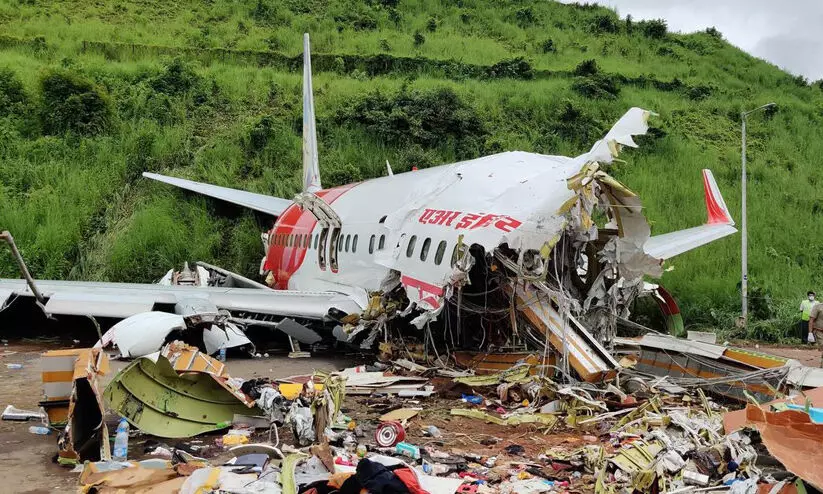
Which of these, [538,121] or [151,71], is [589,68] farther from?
[151,71]

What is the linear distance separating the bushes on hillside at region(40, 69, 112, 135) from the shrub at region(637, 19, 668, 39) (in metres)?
39.0

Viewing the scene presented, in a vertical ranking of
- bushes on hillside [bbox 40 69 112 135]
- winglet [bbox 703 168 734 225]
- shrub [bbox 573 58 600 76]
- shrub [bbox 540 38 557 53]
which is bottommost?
winglet [bbox 703 168 734 225]

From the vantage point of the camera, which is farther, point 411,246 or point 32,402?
point 411,246

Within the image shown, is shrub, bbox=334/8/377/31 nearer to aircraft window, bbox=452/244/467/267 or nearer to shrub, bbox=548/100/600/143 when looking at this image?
shrub, bbox=548/100/600/143

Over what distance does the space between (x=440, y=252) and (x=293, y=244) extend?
28.9ft

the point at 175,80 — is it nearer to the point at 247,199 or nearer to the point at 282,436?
the point at 247,199

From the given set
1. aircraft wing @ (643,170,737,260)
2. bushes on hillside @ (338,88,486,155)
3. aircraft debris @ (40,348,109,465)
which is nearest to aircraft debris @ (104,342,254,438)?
aircraft debris @ (40,348,109,465)

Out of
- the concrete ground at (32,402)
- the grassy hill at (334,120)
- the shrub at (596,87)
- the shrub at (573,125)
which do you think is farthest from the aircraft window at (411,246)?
the shrub at (596,87)

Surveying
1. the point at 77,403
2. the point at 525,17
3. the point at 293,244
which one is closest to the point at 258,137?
the point at 293,244

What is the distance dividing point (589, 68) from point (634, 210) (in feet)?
109

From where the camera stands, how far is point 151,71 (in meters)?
34.4

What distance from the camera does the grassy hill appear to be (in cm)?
2470

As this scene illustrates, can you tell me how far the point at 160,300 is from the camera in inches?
547

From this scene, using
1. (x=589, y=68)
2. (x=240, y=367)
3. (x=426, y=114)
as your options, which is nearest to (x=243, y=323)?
(x=240, y=367)
